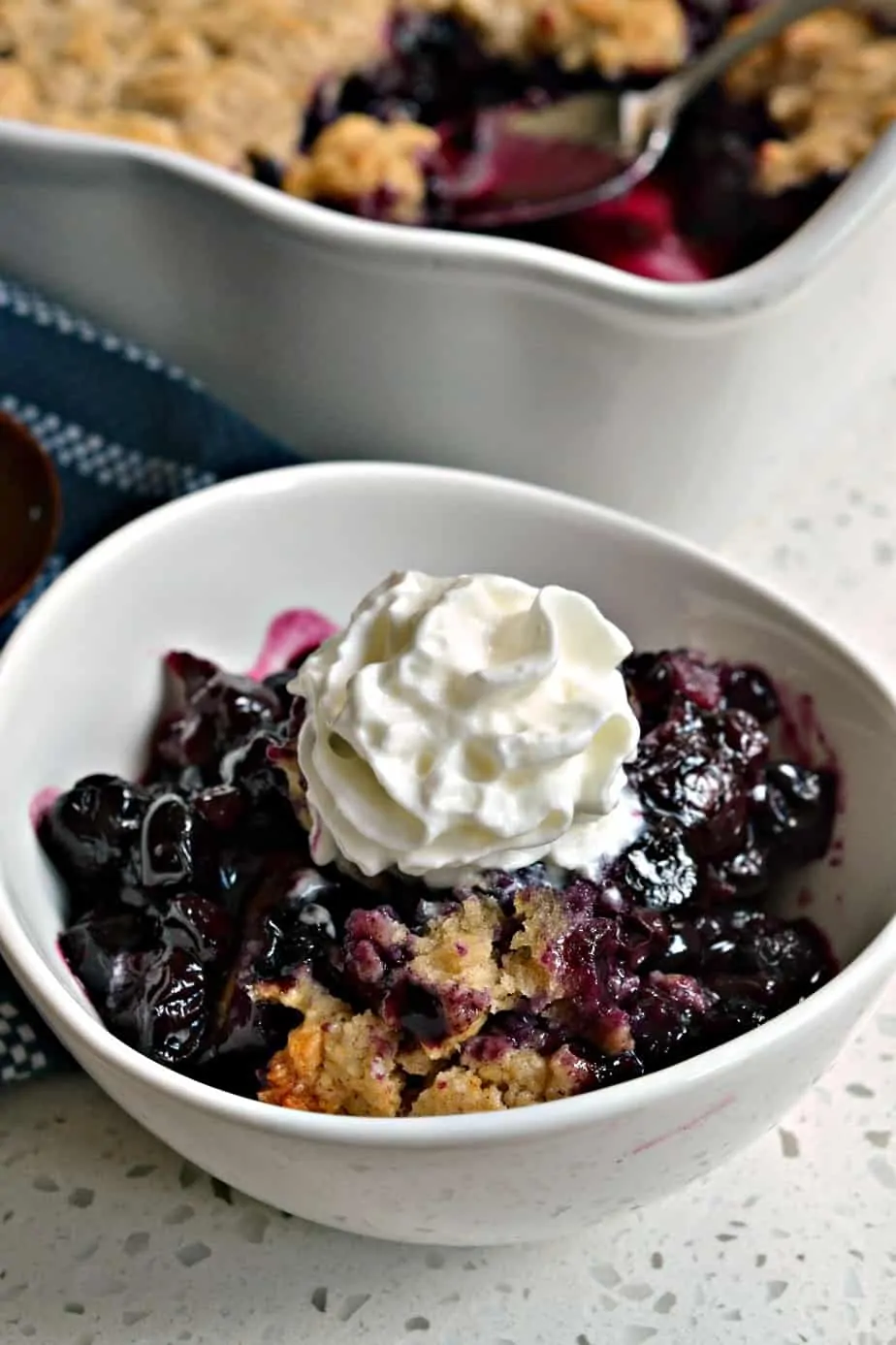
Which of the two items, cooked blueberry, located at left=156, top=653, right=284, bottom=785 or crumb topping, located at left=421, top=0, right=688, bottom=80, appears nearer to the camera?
cooked blueberry, located at left=156, top=653, right=284, bottom=785

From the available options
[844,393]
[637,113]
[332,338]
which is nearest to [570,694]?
Answer: [332,338]

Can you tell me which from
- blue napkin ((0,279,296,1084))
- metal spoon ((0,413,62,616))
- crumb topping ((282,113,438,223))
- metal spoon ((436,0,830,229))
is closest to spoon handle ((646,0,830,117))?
metal spoon ((436,0,830,229))

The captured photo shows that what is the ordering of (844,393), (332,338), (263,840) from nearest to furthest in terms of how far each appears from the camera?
(263,840)
(332,338)
(844,393)

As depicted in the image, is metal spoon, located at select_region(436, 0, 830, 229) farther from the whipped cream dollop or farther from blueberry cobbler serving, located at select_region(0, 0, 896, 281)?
the whipped cream dollop

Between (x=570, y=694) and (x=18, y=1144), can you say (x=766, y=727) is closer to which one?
(x=570, y=694)

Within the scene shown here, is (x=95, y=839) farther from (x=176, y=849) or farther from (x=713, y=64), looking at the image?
(x=713, y=64)

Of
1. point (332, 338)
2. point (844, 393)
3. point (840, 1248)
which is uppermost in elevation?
point (844, 393)

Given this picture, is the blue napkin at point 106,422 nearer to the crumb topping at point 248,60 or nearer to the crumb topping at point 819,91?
the crumb topping at point 248,60
